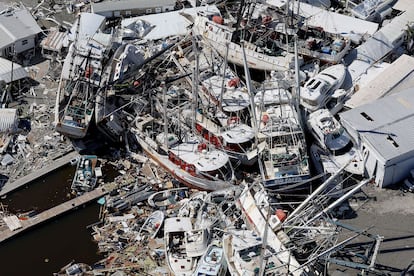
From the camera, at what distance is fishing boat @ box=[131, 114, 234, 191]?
37.7 metres

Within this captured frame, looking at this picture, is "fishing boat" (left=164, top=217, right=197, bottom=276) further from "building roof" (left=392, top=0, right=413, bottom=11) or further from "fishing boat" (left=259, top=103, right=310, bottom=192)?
"building roof" (left=392, top=0, right=413, bottom=11)

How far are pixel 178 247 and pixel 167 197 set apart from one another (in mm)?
3830

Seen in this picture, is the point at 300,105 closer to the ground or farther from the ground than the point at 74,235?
farther from the ground

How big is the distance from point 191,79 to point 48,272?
13497mm

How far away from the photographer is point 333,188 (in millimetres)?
36406

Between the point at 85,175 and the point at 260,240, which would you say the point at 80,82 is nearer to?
the point at 85,175

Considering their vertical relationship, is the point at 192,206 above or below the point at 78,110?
below

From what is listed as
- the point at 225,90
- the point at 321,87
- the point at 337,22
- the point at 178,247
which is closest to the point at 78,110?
the point at 225,90

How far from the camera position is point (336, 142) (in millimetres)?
38906

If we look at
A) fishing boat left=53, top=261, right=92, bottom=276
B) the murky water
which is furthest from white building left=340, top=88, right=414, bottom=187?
fishing boat left=53, top=261, right=92, bottom=276

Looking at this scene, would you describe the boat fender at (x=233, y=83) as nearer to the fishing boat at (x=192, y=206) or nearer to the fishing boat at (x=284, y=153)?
the fishing boat at (x=284, y=153)

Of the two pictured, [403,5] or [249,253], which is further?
[403,5]

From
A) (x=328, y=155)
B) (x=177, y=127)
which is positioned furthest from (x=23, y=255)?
(x=328, y=155)

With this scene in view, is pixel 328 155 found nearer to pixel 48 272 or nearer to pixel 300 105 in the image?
pixel 300 105
